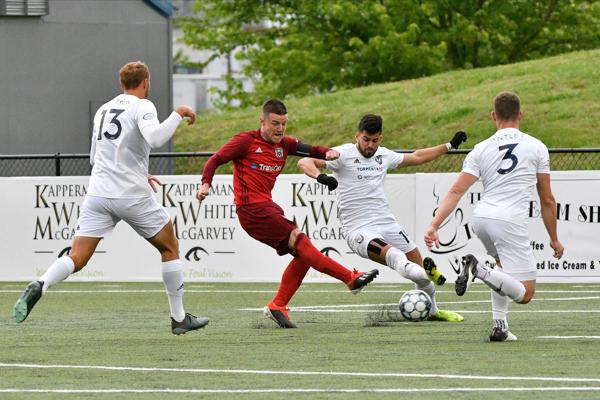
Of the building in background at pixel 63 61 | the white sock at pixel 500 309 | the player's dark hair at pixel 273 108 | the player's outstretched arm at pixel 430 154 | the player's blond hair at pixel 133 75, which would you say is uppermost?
the building in background at pixel 63 61

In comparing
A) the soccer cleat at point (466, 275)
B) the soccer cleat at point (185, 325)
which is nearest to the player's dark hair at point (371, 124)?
the soccer cleat at point (185, 325)

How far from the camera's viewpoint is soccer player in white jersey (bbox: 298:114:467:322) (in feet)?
40.0

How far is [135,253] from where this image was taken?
1836 cm

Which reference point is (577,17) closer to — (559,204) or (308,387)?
(559,204)

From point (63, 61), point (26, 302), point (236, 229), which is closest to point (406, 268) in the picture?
point (26, 302)

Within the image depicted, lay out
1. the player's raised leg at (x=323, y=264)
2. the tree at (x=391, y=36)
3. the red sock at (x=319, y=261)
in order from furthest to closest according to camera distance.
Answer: the tree at (x=391, y=36), the red sock at (x=319, y=261), the player's raised leg at (x=323, y=264)

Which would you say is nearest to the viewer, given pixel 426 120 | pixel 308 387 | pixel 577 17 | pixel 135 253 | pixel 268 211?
pixel 308 387

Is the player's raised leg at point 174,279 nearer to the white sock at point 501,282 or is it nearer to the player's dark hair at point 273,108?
the player's dark hair at point 273,108

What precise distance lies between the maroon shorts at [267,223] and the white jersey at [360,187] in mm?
776

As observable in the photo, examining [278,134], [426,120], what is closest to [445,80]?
[426,120]

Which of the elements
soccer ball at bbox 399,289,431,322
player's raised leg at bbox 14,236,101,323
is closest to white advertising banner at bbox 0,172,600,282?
soccer ball at bbox 399,289,431,322

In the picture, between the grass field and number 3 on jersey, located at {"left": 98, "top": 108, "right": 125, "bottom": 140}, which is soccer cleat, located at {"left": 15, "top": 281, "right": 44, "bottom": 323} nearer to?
the grass field

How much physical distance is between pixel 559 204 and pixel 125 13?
16001 millimetres

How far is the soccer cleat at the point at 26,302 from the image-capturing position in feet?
32.7
